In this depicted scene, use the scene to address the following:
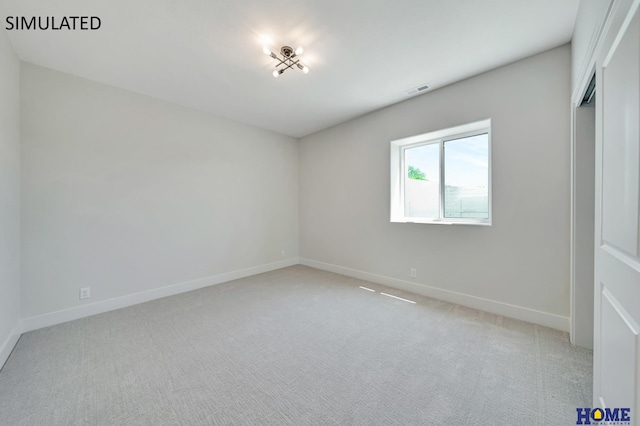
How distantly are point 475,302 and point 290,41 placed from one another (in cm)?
341

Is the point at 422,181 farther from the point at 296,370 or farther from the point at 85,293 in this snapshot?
the point at 85,293

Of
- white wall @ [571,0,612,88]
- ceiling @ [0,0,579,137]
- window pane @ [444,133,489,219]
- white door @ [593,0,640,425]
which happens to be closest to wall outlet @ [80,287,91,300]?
ceiling @ [0,0,579,137]

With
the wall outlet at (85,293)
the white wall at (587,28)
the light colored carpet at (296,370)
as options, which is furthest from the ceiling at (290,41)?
the light colored carpet at (296,370)

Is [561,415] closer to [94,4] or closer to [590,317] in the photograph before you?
[590,317]

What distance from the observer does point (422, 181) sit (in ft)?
11.7

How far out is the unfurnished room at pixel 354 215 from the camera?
1.38 metres

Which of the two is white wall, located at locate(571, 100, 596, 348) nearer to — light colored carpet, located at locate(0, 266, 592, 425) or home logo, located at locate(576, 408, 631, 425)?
light colored carpet, located at locate(0, 266, 592, 425)

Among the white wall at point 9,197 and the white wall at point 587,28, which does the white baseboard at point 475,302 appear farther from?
the white wall at point 9,197

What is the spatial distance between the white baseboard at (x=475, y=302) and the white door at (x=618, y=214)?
1301mm

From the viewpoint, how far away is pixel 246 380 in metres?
1.67

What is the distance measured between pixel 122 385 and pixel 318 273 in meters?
3.05

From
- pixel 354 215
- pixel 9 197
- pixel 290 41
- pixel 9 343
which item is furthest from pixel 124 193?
pixel 354 215

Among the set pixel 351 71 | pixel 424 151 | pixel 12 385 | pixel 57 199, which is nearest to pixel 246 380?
pixel 12 385

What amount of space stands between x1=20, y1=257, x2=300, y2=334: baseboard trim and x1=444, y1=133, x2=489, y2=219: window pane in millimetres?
3401
